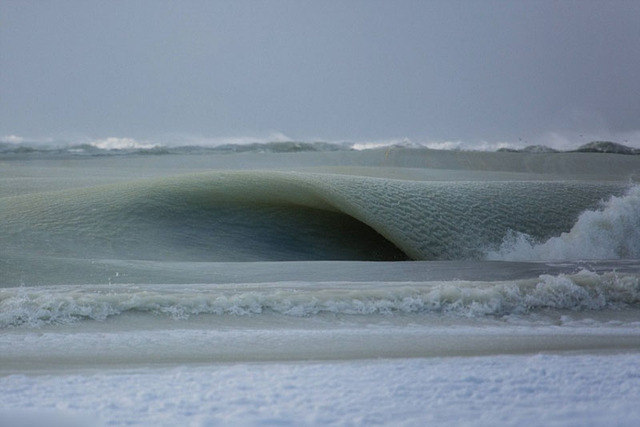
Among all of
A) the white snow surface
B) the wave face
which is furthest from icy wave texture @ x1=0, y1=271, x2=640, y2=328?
the wave face

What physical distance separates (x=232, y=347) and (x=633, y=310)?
1057 mm

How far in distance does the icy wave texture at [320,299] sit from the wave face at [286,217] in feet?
4.82

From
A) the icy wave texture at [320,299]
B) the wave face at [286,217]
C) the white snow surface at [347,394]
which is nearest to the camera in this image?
the white snow surface at [347,394]

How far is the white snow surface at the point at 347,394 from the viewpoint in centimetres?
74

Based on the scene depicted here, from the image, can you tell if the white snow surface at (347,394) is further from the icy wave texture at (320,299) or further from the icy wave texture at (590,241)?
the icy wave texture at (590,241)

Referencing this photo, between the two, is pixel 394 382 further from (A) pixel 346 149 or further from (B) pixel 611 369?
(A) pixel 346 149

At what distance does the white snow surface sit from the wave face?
2.32 m

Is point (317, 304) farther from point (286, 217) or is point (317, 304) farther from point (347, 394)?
point (286, 217)

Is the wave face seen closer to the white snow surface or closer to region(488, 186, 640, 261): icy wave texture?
region(488, 186, 640, 261): icy wave texture

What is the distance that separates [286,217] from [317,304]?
2.30m

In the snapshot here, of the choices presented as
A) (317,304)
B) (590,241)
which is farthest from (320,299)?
(590,241)

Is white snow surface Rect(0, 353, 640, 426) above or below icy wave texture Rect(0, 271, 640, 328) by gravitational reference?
above

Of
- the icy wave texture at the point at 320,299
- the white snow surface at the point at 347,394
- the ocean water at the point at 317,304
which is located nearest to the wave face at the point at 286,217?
the ocean water at the point at 317,304

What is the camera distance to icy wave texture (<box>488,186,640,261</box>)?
133 inches
